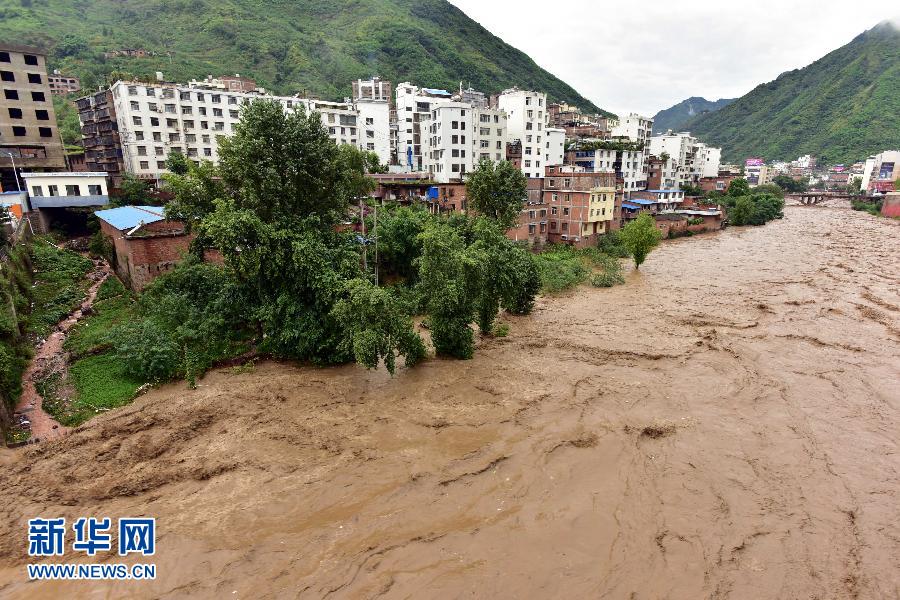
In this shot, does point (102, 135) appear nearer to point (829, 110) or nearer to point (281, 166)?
point (281, 166)

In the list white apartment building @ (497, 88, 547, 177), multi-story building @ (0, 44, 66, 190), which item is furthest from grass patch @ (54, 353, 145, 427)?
white apartment building @ (497, 88, 547, 177)

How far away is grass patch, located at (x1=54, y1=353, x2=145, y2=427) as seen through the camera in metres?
14.2

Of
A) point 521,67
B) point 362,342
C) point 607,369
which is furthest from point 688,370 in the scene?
point 521,67

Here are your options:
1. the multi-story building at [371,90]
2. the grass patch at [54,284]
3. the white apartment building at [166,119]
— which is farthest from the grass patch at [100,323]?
the multi-story building at [371,90]

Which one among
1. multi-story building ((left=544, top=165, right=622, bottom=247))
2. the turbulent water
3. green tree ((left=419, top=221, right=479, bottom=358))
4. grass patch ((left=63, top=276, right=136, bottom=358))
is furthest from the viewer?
multi-story building ((left=544, top=165, right=622, bottom=247))

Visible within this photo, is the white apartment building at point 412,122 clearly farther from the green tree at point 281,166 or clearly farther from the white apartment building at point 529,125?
the green tree at point 281,166

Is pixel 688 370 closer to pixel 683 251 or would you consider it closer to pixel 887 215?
pixel 683 251

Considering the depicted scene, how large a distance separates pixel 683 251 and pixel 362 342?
3775 cm

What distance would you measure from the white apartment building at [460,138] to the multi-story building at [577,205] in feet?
27.0

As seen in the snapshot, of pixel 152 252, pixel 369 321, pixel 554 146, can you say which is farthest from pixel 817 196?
pixel 152 252

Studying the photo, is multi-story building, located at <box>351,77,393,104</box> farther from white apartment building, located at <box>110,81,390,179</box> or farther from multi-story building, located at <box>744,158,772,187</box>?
multi-story building, located at <box>744,158,772,187</box>

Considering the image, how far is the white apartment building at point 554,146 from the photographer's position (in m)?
51.2

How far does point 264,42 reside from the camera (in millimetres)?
81812

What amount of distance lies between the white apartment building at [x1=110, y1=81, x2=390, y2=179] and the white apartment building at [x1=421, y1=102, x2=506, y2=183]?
1011 centimetres
